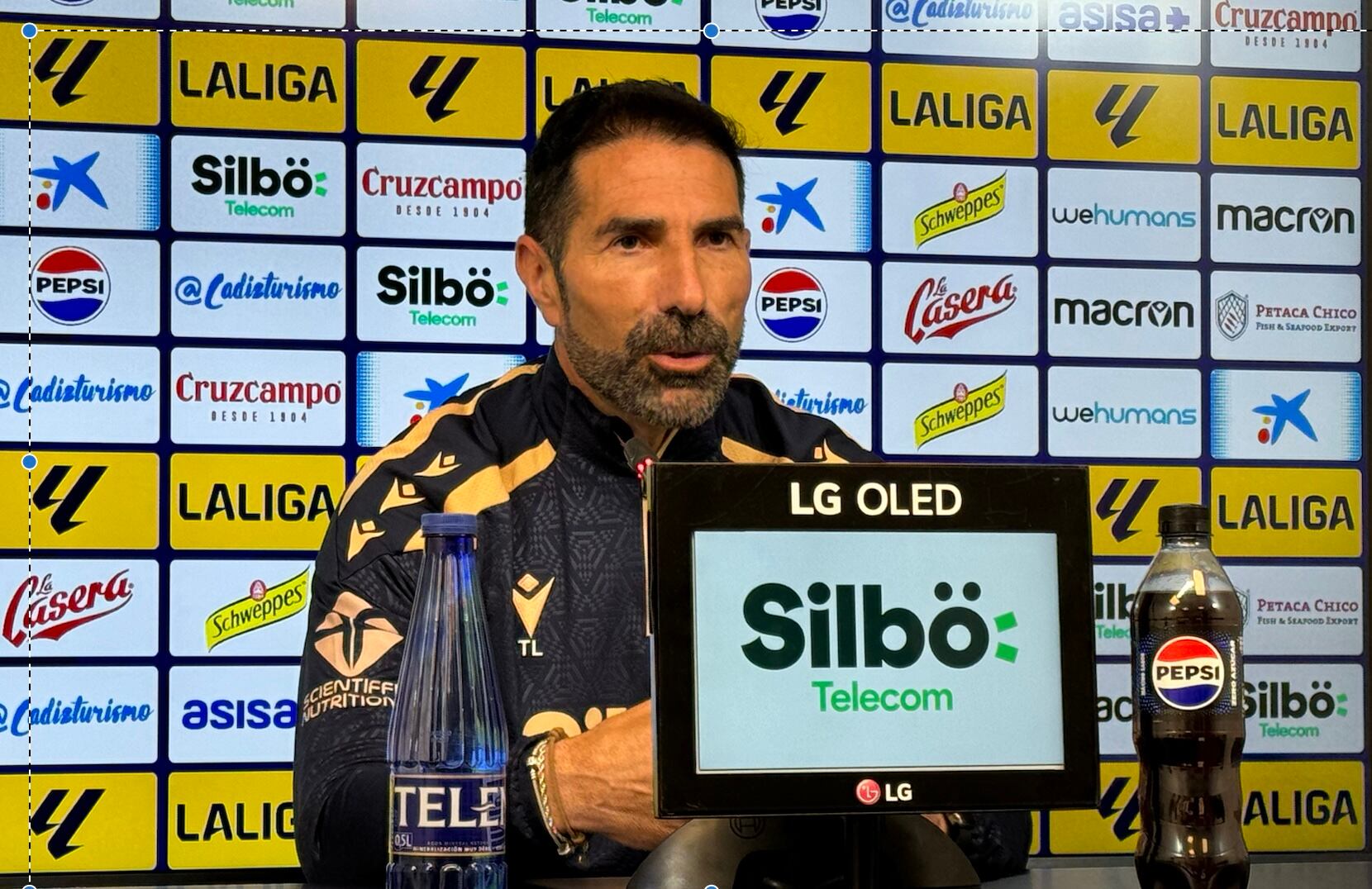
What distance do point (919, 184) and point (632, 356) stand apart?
158 centimetres

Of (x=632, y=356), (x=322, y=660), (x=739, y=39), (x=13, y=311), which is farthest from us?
(x=739, y=39)

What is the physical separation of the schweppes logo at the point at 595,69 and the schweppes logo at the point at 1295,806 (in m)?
1.60

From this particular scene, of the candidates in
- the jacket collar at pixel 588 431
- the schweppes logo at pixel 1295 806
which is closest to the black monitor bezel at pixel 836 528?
the jacket collar at pixel 588 431

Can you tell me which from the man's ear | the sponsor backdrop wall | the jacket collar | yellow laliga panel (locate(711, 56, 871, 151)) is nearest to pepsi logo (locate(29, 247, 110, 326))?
the sponsor backdrop wall

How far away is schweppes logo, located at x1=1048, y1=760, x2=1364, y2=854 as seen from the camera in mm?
3062

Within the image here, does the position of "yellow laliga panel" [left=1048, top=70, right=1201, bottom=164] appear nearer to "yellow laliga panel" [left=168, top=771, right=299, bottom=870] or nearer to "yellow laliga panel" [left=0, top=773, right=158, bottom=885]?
"yellow laliga panel" [left=168, top=771, right=299, bottom=870]

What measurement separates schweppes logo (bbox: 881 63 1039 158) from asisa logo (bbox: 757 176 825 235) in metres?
0.19

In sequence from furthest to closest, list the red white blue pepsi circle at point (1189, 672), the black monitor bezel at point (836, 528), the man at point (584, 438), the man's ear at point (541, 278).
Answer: the man's ear at point (541, 278)
the man at point (584, 438)
the red white blue pepsi circle at point (1189, 672)
the black monitor bezel at point (836, 528)

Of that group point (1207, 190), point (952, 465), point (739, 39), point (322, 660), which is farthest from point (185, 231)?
point (952, 465)

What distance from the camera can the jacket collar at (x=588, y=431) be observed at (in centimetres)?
164

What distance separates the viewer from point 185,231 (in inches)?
111

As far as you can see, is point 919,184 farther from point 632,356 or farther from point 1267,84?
point 632,356

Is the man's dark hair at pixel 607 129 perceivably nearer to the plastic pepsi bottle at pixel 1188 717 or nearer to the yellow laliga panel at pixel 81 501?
the plastic pepsi bottle at pixel 1188 717

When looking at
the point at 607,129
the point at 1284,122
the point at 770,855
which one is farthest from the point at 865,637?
the point at 1284,122
